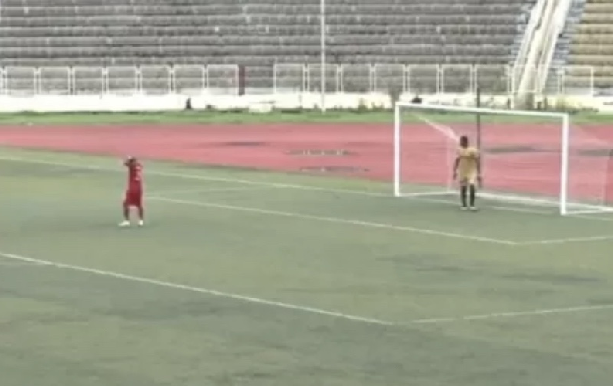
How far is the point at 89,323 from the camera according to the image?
57.5 feet

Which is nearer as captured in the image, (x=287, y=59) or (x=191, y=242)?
(x=191, y=242)

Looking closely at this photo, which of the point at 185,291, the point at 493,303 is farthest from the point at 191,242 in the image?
the point at 493,303

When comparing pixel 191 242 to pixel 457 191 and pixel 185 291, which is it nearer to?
pixel 185 291

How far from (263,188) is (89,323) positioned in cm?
1785

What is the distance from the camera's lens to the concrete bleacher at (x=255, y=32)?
66812mm

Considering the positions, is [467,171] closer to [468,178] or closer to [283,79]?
[468,178]

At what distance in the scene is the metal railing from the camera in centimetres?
6431

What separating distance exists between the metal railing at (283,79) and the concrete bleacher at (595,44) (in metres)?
0.69

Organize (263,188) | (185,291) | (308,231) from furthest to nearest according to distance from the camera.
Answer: (263,188) → (308,231) → (185,291)

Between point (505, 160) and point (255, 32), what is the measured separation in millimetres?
30558

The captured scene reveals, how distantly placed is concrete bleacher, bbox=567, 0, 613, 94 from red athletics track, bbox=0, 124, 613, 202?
10.9 m

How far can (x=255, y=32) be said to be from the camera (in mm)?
68188

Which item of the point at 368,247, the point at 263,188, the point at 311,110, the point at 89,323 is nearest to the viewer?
the point at 89,323

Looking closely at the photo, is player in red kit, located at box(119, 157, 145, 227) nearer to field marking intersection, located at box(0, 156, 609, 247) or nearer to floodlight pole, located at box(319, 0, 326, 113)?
field marking intersection, located at box(0, 156, 609, 247)
